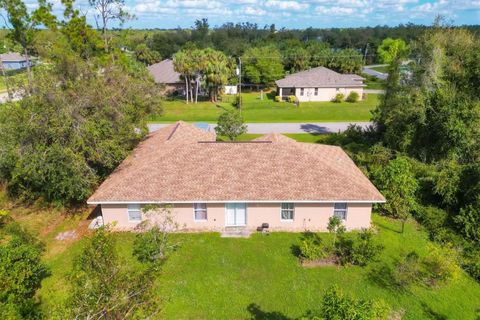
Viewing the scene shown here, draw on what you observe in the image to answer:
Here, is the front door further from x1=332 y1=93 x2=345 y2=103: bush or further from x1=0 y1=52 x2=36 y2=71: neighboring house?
x1=0 y1=52 x2=36 y2=71: neighboring house

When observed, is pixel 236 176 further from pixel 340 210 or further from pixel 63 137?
pixel 63 137

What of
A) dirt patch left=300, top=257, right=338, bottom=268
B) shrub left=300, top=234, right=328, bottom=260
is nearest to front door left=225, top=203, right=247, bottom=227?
shrub left=300, top=234, right=328, bottom=260

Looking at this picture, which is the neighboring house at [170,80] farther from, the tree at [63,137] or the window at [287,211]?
the window at [287,211]

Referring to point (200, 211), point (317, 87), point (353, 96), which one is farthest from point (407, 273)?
point (317, 87)

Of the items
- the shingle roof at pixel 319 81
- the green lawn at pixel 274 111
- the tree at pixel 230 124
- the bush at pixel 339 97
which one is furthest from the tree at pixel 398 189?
the shingle roof at pixel 319 81

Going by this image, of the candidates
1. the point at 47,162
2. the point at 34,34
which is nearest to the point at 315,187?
the point at 47,162
